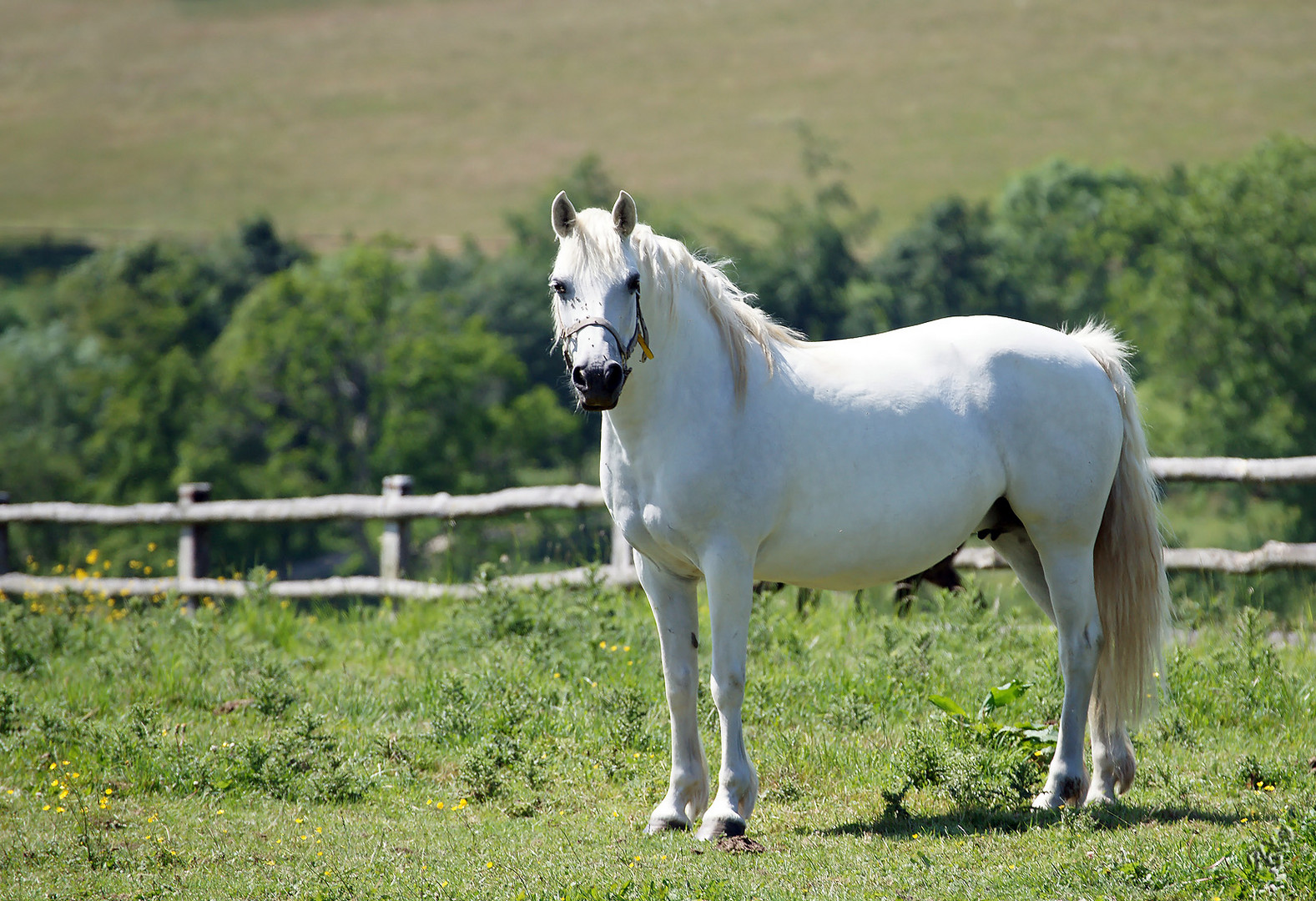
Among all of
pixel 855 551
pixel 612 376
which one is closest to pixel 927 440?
pixel 855 551

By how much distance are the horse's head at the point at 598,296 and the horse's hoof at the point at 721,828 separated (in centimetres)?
151

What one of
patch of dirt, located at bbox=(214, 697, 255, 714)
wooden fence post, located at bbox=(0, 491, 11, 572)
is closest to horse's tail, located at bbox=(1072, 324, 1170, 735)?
patch of dirt, located at bbox=(214, 697, 255, 714)

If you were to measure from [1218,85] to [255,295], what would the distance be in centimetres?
4594

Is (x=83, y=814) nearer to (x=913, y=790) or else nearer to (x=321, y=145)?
(x=913, y=790)

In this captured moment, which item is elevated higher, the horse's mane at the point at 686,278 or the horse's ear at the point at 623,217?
the horse's ear at the point at 623,217

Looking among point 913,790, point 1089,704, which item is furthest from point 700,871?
point 1089,704

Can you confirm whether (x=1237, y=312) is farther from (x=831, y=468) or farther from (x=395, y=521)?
(x=831, y=468)

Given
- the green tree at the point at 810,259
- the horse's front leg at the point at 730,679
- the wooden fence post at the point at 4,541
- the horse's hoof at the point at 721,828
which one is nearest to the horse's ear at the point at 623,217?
the horse's front leg at the point at 730,679

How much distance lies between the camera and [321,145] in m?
61.6

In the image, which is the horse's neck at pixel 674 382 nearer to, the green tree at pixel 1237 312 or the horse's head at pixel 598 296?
the horse's head at pixel 598 296

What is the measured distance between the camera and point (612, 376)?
335 cm

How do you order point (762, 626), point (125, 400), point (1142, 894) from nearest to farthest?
point (1142, 894), point (762, 626), point (125, 400)

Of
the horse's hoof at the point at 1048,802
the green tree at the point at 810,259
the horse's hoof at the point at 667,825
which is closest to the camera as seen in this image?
the horse's hoof at the point at 667,825

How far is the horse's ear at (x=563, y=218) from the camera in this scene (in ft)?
12.0
